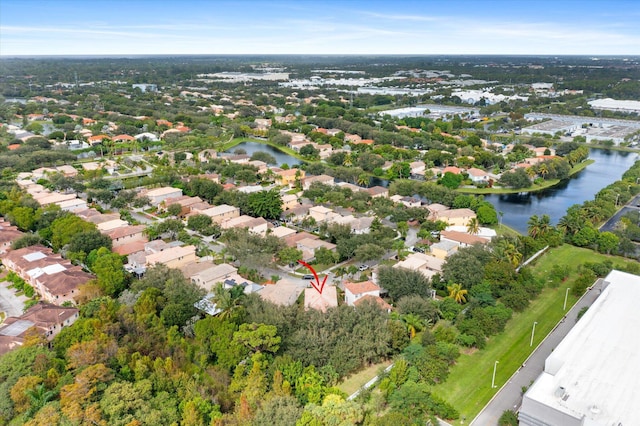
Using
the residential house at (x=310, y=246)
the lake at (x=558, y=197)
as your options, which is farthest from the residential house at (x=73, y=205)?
the lake at (x=558, y=197)

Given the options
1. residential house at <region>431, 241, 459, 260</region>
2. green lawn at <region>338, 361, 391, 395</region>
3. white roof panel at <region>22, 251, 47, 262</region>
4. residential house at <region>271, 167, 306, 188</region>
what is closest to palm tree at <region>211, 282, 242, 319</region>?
green lawn at <region>338, 361, 391, 395</region>

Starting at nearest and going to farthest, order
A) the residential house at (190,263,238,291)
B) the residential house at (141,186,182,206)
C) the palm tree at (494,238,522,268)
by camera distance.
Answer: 1. the residential house at (190,263,238,291)
2. the palm tree at (494,238,522,268)
3. the residential house at (141,186,182,206)

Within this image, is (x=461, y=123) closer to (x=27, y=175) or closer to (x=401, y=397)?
(x=27, y=175)

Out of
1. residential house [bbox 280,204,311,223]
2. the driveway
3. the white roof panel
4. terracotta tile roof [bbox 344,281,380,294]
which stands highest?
the white roof panel

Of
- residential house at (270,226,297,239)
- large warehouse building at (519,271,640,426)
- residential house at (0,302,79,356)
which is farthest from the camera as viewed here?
residential house at (270,226,297,239)

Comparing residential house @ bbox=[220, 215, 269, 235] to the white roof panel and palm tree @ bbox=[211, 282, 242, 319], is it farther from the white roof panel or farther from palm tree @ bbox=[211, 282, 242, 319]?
the white roof panel

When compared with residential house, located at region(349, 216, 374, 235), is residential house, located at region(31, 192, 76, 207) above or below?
above
